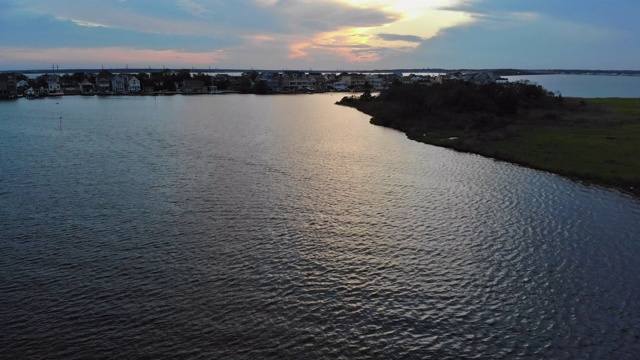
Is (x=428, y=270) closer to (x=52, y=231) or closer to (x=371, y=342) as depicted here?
(x=371, y=342)

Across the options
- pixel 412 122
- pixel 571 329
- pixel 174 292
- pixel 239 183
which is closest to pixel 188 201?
pixel 239 183

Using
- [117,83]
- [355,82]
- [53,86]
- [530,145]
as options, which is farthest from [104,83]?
[530,145]

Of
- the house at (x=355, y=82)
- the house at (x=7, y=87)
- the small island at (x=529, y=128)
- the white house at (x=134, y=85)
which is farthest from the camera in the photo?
the house at (x=355, y=82)

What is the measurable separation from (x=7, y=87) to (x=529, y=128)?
12905 cm

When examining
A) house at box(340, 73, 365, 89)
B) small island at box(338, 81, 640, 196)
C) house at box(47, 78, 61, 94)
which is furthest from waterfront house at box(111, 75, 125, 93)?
small island at box(338, 81, 640, 196)

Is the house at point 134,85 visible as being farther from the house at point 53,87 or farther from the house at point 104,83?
the house at point 53,87

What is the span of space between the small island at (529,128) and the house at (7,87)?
324 feet

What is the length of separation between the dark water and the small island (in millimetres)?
3484

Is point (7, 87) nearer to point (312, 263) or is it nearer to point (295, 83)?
point (295, 83)

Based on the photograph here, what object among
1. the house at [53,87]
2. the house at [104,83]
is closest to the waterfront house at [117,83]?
the house at [104,83]

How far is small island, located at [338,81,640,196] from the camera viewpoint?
3544 cm

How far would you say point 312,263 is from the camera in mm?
19188

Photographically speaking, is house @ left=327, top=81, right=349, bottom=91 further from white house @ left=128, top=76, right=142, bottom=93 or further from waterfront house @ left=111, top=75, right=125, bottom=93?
waterfront house @ left=111, top=75, right=125, bottom=93

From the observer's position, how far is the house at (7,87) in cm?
11800
